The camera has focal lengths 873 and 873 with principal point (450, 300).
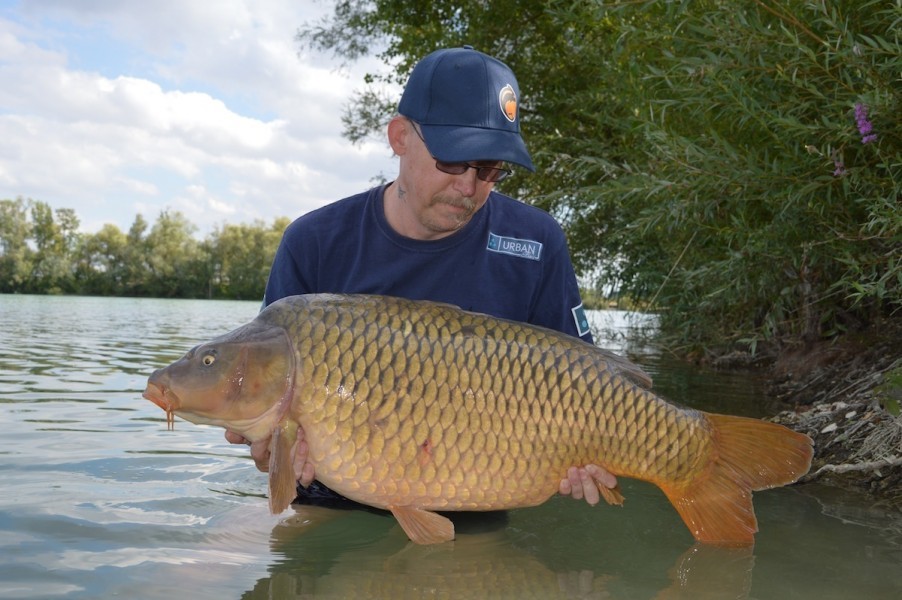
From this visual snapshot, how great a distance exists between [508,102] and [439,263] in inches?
20.9

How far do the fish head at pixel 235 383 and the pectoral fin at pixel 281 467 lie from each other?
4 cm

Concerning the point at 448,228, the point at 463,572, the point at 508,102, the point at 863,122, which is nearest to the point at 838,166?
the point at 863,122

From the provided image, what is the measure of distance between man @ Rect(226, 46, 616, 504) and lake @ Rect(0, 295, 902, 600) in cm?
30

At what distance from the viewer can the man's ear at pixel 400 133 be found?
8.16ft

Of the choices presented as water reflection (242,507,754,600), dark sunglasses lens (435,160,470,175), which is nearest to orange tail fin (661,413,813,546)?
water reflection (242,507,754,600)

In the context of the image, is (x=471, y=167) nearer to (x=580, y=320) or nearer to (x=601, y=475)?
(x=580, y=320)

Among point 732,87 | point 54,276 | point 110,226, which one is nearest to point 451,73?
point 732,87

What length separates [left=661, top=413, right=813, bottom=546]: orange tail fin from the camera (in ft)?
7.16

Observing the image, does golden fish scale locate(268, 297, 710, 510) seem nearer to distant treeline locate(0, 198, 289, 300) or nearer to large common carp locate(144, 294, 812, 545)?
large common carp locate(144, 294, 812, 545)

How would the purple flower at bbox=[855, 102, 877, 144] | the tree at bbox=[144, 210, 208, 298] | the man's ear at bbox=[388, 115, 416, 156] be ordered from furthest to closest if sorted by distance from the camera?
the tree at bbox=[144, 210, 208, 298] → the purple flower at bbox=[855, 102, 877, 144] → the man's ear at bbox=[388, 115, 416, 156]

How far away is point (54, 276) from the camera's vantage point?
52.5 meters

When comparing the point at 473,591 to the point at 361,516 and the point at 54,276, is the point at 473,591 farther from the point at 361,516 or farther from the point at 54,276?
the point at 54,276

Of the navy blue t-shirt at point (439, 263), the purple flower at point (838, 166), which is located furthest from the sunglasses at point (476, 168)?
the purple flower at point (838, 166)

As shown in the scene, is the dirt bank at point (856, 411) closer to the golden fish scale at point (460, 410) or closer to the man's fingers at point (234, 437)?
the golden fish scale at point (460, 410)
